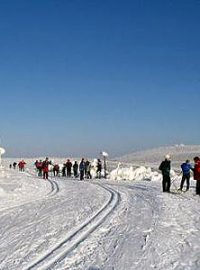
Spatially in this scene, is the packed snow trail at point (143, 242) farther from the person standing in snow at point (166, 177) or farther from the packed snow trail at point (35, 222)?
the person standing in snow at point (166, 177)

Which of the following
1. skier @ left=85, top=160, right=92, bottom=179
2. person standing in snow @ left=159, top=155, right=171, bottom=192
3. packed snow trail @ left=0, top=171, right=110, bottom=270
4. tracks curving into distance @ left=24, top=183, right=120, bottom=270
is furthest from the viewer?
skier @ left=85, top=160, right=92, bottom=179

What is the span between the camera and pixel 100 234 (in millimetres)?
11211

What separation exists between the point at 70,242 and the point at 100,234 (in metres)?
1.11

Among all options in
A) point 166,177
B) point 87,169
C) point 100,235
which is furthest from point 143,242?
point 87,169

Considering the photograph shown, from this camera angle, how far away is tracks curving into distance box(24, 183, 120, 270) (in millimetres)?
8562

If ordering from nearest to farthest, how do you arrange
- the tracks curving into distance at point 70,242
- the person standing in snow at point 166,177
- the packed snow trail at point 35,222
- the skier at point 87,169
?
1. the tracks curving into distance at point 70,242
2. the packed snow trail at point 35,222
3. the person standing in snow at point 166,177
4. the skier at point 87,169

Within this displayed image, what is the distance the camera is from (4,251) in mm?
9852

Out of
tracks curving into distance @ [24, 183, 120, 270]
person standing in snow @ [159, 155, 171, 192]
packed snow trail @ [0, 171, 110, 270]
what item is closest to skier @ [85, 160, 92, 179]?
person standing in snow @ [159, 155, 171, 192]

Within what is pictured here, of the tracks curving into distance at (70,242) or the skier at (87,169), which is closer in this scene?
the tracks curving into distance at (70,242)

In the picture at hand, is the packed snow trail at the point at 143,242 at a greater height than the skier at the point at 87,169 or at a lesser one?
lesser

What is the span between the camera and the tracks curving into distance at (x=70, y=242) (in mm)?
8562

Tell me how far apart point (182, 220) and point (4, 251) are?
564cm

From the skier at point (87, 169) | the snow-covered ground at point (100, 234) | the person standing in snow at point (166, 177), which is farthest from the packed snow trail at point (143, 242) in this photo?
the skier at point (87, 169)

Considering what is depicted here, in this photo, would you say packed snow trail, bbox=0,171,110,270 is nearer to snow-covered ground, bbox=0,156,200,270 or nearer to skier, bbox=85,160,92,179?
snow-covered ground, bbox=0,156,200,270
